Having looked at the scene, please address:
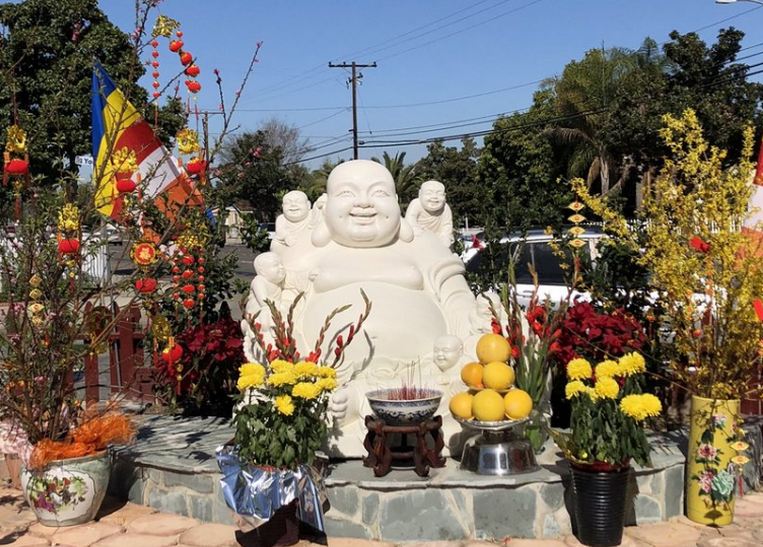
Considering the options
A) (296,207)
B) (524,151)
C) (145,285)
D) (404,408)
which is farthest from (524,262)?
(524,151)

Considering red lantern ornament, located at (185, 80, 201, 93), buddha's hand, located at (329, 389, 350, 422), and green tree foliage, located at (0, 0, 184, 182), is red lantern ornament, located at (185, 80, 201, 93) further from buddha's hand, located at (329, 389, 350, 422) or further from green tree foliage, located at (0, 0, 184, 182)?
green tree foliage, located at (0, 0, 184, 182)

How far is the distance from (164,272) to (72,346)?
82 centimetres

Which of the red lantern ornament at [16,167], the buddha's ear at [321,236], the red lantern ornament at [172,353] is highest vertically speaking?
the red lantern ornament at [16,167]

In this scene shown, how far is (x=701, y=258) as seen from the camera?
13.2 feet

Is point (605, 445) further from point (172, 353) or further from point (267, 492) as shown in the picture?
point (172, 353)

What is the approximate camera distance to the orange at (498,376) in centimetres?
407

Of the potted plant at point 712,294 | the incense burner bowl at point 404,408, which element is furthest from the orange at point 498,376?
the potted plant at point 712,294

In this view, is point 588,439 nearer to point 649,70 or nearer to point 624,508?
point 624,508

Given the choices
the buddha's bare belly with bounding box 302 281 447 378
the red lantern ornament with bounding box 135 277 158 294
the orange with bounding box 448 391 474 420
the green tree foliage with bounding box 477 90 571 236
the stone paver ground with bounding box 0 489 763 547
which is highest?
the green tree foliage with bounding box 477 90 571 236

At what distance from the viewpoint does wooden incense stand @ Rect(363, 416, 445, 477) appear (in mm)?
3979

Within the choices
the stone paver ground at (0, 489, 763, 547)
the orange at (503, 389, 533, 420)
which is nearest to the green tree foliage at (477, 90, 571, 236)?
the orange at (503, 389, 533, 420)

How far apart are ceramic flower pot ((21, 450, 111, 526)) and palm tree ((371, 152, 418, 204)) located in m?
17.3

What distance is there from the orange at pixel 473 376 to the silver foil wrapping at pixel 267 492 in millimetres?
916

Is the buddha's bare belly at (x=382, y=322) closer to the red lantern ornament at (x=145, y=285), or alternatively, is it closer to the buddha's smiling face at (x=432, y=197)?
the buddha's smiling face at (x=432, y=197)
